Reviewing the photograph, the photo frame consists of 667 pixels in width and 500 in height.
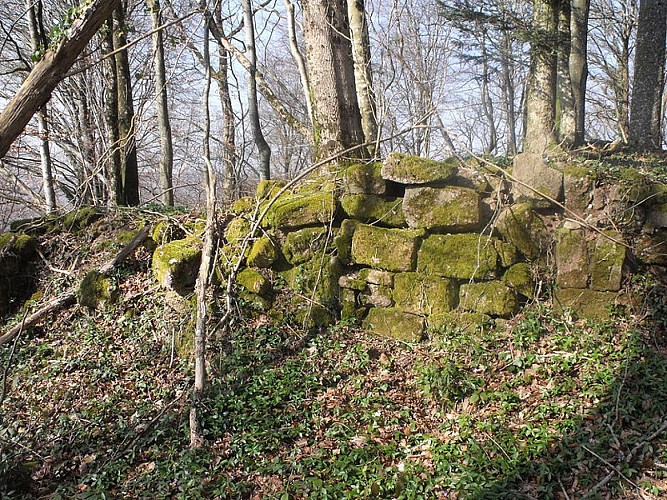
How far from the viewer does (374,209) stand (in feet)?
18.5

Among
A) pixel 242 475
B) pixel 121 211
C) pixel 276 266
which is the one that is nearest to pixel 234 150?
pixel 121 211

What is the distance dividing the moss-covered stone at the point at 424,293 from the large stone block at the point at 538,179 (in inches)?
53.4

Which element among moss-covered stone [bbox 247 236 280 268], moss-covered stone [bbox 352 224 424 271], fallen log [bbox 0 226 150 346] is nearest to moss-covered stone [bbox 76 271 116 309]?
fallen log [bbox 0 226 150 346]

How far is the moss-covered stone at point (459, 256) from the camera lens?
507cm

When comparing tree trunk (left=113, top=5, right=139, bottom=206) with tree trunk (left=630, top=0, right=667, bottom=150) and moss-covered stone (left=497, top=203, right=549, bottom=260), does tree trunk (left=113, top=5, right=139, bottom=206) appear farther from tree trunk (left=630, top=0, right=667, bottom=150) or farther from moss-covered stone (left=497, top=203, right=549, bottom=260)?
tree trunk (left=630, top=0, right=667, bottom=150)

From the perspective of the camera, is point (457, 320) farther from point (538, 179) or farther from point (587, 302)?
point (538, 179)

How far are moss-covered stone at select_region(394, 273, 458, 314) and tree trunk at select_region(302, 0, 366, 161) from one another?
6.77 feet

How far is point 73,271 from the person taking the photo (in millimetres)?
6777

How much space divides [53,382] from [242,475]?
281cm

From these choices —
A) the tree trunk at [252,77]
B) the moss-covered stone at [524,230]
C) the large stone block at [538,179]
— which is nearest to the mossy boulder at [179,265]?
the tree trunk at [252,77]

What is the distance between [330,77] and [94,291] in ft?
14.2

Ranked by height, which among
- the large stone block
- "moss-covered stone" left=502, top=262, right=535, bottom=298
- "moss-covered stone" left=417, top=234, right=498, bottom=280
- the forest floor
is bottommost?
the forest floor

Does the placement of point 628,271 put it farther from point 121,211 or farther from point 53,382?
point 121,211

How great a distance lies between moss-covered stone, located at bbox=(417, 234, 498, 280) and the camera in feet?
16.6
